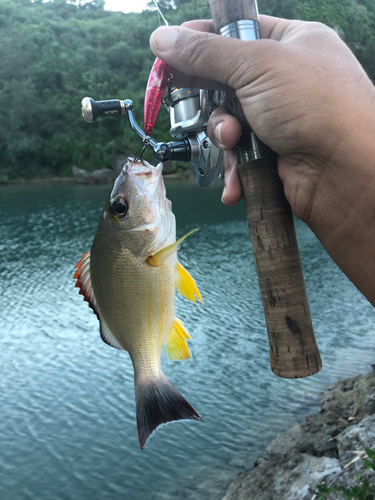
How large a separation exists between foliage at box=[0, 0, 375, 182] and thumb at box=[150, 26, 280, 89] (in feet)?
79.8

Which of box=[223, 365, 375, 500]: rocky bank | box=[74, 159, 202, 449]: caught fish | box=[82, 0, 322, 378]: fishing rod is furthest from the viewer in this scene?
box=[223, 365, 375, 500]: rocky bank

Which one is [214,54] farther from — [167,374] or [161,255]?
[167,374]

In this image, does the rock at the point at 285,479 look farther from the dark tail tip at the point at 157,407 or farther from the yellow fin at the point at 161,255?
the yellow fin at the point at 161,255

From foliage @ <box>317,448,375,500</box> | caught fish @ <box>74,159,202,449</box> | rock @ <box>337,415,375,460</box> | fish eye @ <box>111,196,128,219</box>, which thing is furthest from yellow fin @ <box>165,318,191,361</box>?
rock @ <box>337,415,375,460</box>

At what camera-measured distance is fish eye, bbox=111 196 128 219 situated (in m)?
1.27

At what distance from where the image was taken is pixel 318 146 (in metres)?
1.40

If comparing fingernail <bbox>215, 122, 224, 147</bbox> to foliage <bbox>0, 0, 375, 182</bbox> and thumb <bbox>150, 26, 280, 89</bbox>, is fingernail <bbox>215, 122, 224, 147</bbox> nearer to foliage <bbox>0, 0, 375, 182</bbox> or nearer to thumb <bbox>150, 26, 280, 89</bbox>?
thumb <bbox>150, 26, 280, 89</bbox>

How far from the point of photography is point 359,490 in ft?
7.97

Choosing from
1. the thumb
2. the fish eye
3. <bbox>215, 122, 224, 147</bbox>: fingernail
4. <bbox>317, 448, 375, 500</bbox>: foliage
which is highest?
the thumb

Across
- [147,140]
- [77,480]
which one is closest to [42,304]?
[77,480]

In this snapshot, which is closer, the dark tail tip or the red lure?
the dark tail tip

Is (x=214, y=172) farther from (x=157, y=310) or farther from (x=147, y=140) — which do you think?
(x=157, y=310)

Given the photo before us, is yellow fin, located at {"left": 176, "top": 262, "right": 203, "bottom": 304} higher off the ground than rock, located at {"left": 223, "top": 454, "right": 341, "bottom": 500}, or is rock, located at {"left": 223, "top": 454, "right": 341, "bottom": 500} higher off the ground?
yellow fin, located at {"left": 176, "top": 262, "right": 203, "bottom": 304}

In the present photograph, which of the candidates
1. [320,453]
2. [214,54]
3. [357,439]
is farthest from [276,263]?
[320,453]
